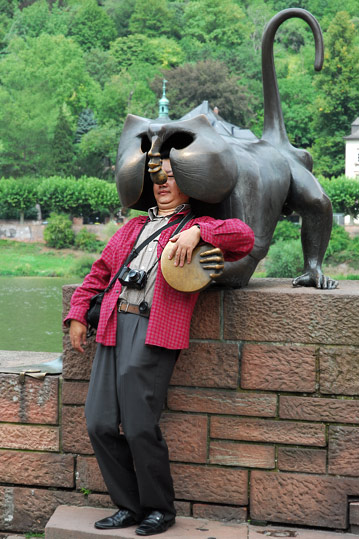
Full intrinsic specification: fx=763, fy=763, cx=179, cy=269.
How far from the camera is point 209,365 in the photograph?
3.28 m

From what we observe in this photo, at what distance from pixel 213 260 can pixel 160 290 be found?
0.24 m

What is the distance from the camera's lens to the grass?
37719 millimetres

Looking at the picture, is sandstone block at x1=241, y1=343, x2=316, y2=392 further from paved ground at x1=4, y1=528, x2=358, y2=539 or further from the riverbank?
the riverbank

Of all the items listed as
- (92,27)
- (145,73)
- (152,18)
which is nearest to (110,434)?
(145,73)

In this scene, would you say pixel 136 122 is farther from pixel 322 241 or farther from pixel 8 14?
pixel 8 14

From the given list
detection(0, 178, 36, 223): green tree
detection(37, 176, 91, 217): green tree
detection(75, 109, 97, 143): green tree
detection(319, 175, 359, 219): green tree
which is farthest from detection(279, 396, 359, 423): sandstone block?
detection(75, 109, 97, 143): green tree

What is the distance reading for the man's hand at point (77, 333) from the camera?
3.14 metres

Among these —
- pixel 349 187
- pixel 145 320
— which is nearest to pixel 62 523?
pixel 145 320

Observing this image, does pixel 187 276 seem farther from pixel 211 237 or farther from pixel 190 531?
pixel 190 531

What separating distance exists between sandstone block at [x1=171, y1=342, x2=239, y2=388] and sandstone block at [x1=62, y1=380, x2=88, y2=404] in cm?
45

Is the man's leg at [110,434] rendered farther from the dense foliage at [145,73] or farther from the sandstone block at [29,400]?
the dense foliage at [145,73]

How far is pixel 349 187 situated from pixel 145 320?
3778 cm

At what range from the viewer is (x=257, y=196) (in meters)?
3.38

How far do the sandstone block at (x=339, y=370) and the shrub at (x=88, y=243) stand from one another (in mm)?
38578
